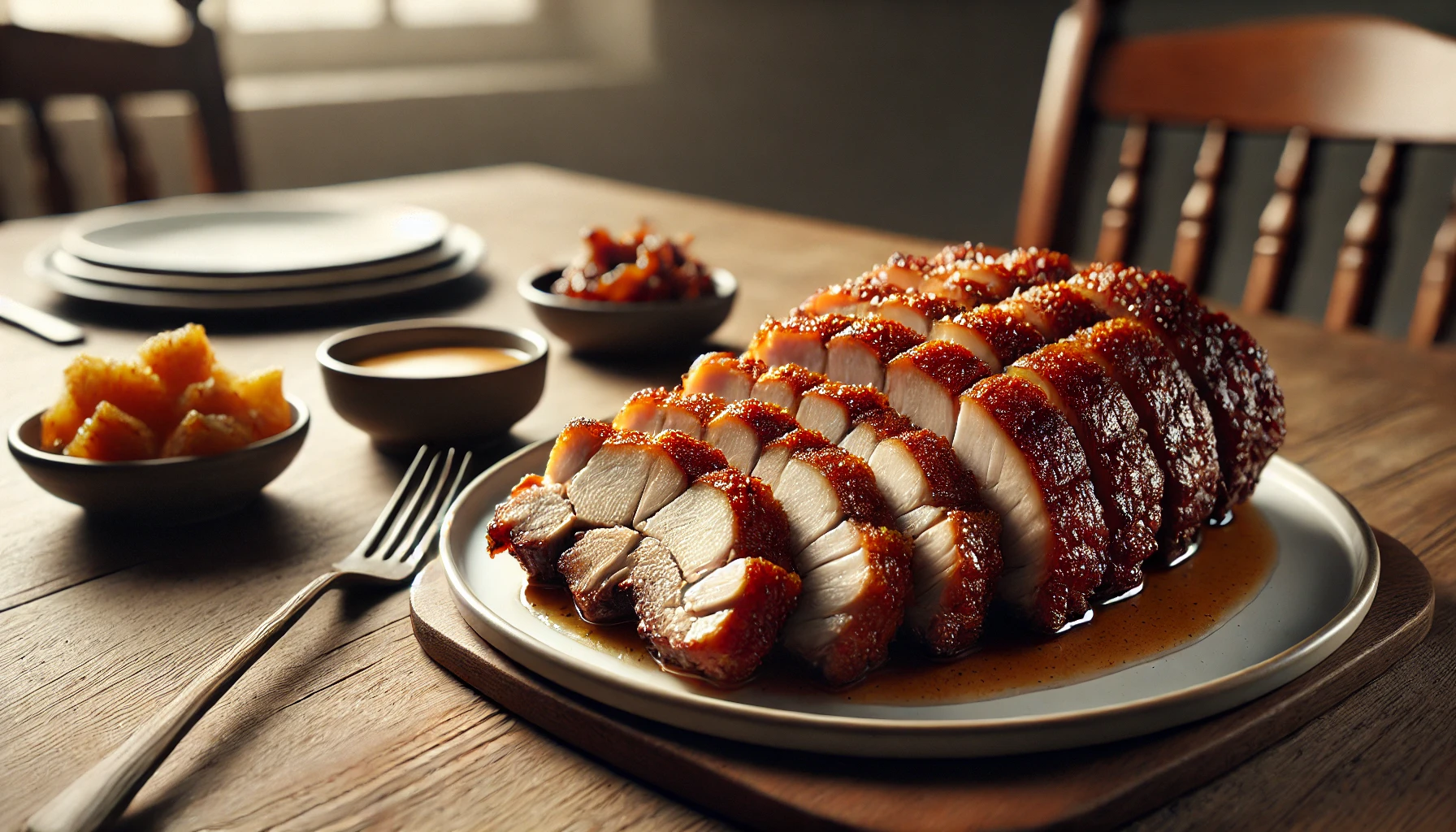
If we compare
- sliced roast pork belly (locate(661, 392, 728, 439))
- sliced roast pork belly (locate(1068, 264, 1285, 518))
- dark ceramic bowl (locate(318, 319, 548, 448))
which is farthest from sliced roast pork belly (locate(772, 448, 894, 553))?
dark ceramic bowl (locate(318, 319, 548, 448))

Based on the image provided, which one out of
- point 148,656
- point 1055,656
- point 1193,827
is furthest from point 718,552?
point 148,656

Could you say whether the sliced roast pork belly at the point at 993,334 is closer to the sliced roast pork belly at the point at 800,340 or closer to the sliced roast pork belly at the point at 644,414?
the sliced roast pork belly at the point at 800,340

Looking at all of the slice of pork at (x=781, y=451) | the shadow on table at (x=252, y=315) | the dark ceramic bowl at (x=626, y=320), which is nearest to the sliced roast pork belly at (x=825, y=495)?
the slice of pork at (x=781, y=451)

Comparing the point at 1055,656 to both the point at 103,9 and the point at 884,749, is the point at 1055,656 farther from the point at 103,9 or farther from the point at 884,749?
the point at 103,9

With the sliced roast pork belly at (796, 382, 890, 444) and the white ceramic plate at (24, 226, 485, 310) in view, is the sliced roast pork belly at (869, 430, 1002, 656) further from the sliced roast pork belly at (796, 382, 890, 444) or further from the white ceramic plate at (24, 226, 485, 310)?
the white ceramic plate at (24, 226, 485, 310)

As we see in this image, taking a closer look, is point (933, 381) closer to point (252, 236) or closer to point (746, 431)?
point (746, 431)

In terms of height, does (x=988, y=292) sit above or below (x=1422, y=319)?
above
